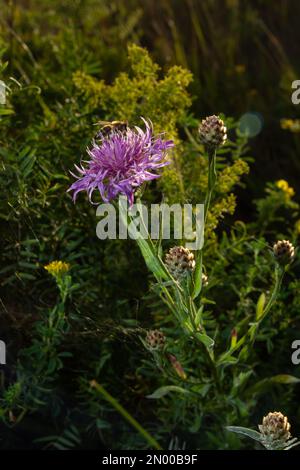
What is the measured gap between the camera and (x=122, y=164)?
4.61 ft

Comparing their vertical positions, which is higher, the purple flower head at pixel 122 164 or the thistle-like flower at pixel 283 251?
the purple flower head at pixel 122 164

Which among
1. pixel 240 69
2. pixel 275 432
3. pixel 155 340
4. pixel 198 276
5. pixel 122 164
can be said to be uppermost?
pixel 240 69

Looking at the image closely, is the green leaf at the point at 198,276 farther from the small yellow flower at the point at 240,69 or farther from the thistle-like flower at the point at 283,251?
the small yellow flower at the point at 240,69

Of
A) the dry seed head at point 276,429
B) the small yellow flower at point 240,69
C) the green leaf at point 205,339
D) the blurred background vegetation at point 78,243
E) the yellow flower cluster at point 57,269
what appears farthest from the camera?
the small yellow flower at point 240,69

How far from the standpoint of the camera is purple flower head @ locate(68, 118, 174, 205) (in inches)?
54.2

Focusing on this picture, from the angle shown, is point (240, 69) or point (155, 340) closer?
point (155, 340)

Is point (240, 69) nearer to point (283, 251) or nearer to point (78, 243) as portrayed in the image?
point (78, 243)

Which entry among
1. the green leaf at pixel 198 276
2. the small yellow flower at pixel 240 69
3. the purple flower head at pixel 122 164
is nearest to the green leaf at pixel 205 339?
the green leaf at pixel 198 276

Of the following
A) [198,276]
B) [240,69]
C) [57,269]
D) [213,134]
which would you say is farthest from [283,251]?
[240,69]

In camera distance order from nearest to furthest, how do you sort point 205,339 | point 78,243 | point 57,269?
point 205,339, point 57,269, point 78,243

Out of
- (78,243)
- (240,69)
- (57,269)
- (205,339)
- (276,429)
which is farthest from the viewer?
(240,69)

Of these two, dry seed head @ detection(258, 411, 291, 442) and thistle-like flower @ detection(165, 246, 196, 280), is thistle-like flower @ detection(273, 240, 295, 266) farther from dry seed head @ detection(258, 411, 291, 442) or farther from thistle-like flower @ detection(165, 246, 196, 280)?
dry seed head @ detection(258, 411, 291, 442)

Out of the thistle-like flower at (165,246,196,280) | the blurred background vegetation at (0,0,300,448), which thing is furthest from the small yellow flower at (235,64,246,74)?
the thistle-like flower at (165,246,196,280)

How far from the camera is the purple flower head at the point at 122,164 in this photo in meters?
1.38
